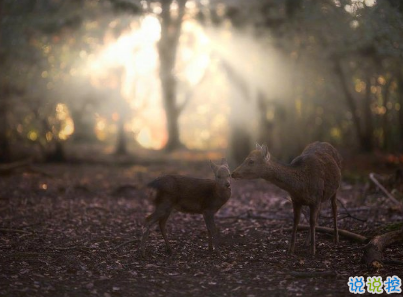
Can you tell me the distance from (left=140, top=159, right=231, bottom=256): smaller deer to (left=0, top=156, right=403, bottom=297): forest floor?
1.43 ft

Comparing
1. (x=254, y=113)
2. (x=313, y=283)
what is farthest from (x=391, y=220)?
(x=254, y=113)

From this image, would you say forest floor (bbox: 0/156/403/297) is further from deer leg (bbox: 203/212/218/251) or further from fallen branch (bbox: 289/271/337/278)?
deer leg (bbox: 203/212/218/251)

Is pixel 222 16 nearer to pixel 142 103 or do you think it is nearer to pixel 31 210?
pixel 31 210

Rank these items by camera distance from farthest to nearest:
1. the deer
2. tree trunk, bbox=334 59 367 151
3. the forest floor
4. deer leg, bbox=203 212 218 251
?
tree trunk, bbox=334 59 367 151
deer leg, bbox=203 212 218 251
the deer
the forest floor

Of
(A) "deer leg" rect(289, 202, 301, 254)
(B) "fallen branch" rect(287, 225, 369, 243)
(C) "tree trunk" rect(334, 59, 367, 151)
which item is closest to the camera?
(A) "deer leg" rect(289, 202, 301, 254)

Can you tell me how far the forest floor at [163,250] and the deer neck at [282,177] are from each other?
986 mm

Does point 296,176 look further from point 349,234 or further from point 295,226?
point 349,234

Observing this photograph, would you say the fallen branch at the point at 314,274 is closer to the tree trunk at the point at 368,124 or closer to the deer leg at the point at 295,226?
the deer leg at the point at 295,226

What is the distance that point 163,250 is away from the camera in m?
8.84

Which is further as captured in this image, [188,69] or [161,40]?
[188,69]

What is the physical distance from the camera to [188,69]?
129 ft

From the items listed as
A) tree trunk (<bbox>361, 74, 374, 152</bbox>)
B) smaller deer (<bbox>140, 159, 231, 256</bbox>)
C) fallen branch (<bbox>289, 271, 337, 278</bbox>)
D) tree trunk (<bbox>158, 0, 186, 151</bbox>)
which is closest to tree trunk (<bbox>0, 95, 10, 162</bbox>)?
tree trunk (<bbox>158, 0, 186, 151</bbox>)

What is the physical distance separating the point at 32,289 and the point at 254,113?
1615cm

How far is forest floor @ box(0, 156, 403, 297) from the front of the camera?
22.8ft
